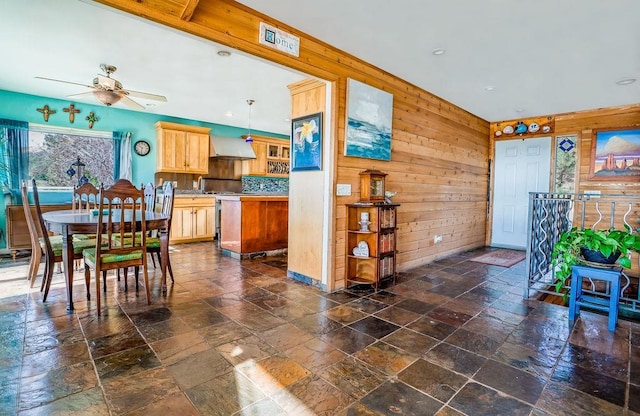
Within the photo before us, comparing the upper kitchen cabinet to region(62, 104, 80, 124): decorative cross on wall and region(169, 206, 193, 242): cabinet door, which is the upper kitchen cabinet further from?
region(62, 104, 80, 124): decorative cross on wall

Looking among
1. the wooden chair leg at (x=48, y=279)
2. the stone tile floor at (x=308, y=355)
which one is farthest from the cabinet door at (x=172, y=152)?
the wooden chair leg at (x=48, y=279)

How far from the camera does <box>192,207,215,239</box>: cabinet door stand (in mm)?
6273

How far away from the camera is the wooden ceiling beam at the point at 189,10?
212 centimetres

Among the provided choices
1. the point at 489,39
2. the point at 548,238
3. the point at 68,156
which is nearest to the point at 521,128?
the point at 548,238

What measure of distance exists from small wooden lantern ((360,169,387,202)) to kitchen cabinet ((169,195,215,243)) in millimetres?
3915

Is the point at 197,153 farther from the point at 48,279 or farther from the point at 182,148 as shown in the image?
the point at 48,279

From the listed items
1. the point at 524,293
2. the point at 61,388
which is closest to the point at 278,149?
the point at 524,293

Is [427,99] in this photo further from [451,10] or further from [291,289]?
[291,289]

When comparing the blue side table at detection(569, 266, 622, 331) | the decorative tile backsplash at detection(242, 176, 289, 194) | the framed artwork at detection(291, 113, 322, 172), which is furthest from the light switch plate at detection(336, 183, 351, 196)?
the decorative tile backsplash at detection(242, 176, 289, 194)

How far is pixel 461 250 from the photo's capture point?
562cm

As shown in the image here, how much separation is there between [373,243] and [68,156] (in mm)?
5604

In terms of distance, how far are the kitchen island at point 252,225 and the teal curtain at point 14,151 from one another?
3.18 m

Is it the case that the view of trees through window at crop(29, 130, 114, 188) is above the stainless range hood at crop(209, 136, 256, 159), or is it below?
below

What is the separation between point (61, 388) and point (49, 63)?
3.86m
